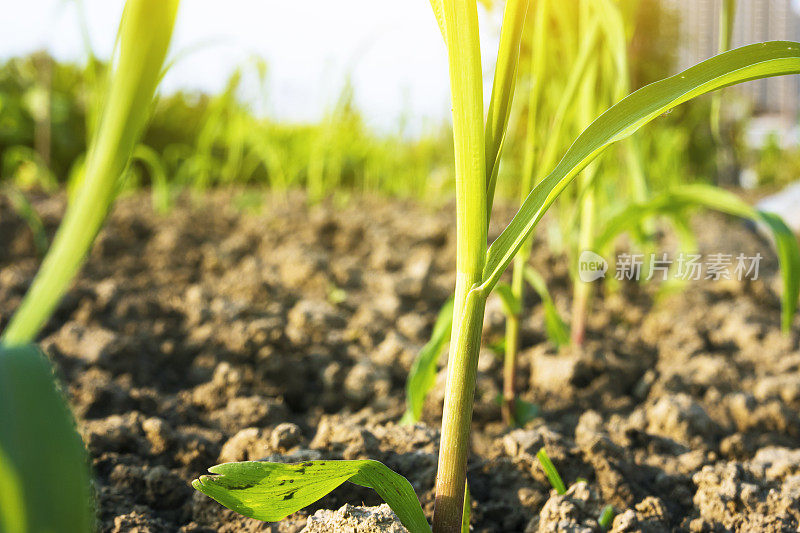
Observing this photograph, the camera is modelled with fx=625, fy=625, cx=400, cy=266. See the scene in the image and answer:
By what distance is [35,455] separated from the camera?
0.83 feet

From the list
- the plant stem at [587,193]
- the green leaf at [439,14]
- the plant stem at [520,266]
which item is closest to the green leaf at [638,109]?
the green leaf at [439,14]

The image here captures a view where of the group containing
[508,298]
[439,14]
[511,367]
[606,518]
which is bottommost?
[606,518]

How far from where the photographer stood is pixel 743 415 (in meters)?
1.00

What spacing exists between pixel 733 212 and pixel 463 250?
20.7 inches

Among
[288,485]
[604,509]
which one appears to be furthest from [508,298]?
[288,485]

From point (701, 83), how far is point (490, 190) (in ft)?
0.55

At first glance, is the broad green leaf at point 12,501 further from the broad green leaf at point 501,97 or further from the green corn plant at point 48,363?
the broad green leaf at point 501,97

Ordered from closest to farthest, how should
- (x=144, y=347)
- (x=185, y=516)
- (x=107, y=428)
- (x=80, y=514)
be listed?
(x=80, y=514) < (x=185, y=516) < (x=107, y=428) < (x=144, y=347)

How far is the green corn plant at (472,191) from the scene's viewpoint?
0.42 meters

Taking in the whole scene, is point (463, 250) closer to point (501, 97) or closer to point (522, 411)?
point (501, 97)

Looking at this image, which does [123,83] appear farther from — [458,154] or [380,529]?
[380,529]

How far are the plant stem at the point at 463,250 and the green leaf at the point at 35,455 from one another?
29 cm

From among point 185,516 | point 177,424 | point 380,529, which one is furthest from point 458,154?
point 177,424

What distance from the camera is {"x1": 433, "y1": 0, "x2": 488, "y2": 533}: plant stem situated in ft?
1.48
